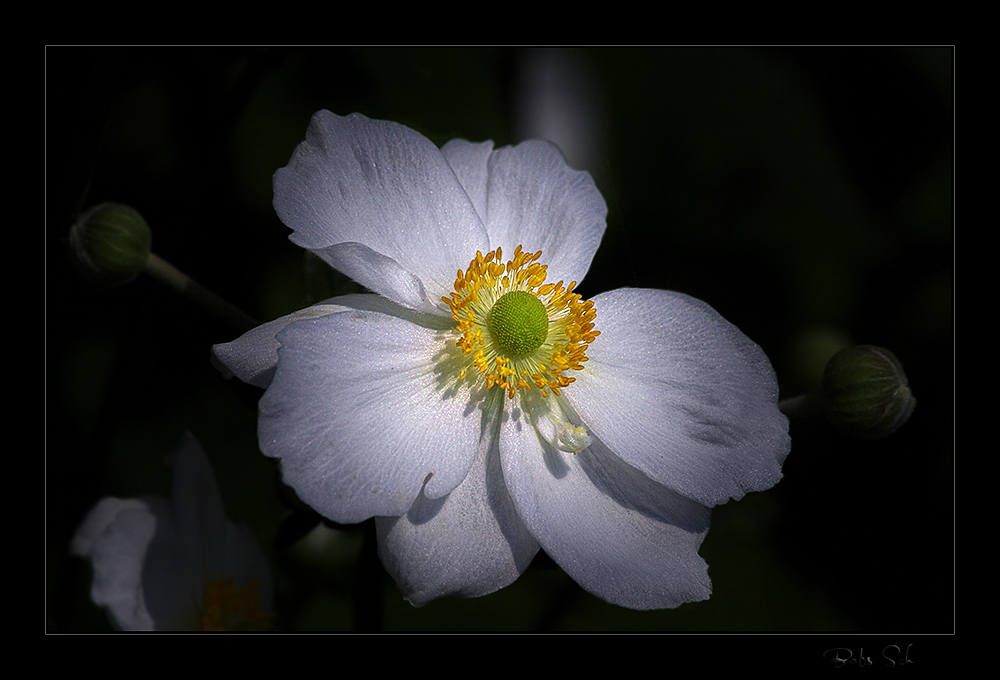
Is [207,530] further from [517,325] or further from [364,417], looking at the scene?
[517,325]

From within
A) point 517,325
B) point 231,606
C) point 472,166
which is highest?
point 472,166

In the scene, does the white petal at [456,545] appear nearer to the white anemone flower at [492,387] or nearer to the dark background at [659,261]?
the white anemone flower at [492,387]

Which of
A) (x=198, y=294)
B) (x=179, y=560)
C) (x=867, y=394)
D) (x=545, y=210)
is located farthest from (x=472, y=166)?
(x=179, y=560)

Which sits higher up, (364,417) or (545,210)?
(545,210)

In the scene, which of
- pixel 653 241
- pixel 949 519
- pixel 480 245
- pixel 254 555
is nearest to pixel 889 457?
pixel 949 519

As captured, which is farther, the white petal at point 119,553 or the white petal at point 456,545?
the white petal at point 119,553

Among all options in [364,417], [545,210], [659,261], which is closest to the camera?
[364,417]

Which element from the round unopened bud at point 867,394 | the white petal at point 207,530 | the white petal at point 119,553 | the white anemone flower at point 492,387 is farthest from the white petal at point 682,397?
the white petal at point 119,553
